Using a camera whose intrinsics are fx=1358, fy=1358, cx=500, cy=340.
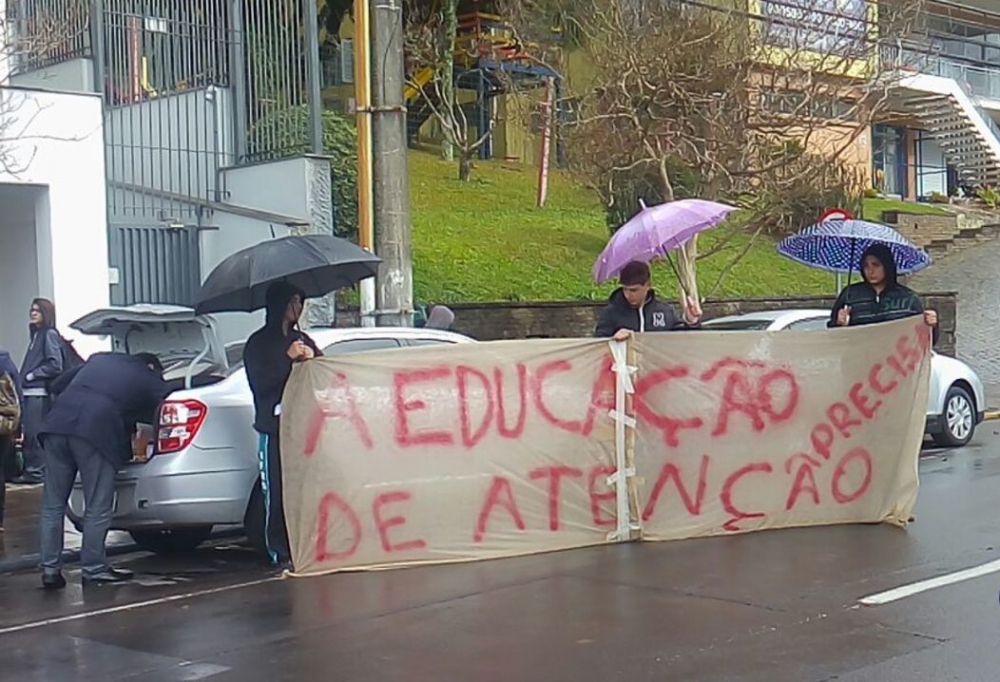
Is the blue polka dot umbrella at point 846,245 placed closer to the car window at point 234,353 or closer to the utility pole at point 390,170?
the utility pole at point 390,170

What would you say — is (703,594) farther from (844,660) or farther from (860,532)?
(860,532)

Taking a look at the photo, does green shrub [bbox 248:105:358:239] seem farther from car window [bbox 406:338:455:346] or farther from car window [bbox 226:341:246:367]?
car window [bbox 406:338:455:346]

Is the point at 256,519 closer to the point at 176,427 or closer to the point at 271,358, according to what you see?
the point at 176,427

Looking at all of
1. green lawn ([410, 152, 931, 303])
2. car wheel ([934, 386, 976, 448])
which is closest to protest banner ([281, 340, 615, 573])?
car wheel ([934, 386, 976, 448])

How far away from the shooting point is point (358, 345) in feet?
31.0

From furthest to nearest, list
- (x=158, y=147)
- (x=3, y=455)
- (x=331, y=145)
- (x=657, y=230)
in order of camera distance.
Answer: (x=331, y=145)
(x=158, y=147)
(x=3, y=455)
(x=657, y=230)

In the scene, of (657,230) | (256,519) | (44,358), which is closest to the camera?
(256,519)

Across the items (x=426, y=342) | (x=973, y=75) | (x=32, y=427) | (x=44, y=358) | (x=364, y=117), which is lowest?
(x=32, y=427)

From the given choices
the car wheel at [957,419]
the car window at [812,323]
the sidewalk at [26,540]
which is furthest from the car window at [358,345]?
the car wheel at [957,419]

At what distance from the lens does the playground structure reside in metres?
30.5

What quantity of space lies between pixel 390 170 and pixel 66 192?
486 centimetres

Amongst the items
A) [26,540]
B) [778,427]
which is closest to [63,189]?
[26,540]

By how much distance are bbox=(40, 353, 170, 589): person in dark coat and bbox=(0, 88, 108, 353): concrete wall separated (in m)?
5.64

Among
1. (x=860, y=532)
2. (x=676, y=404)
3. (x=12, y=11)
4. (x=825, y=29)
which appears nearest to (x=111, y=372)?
(x=676, y=404)
